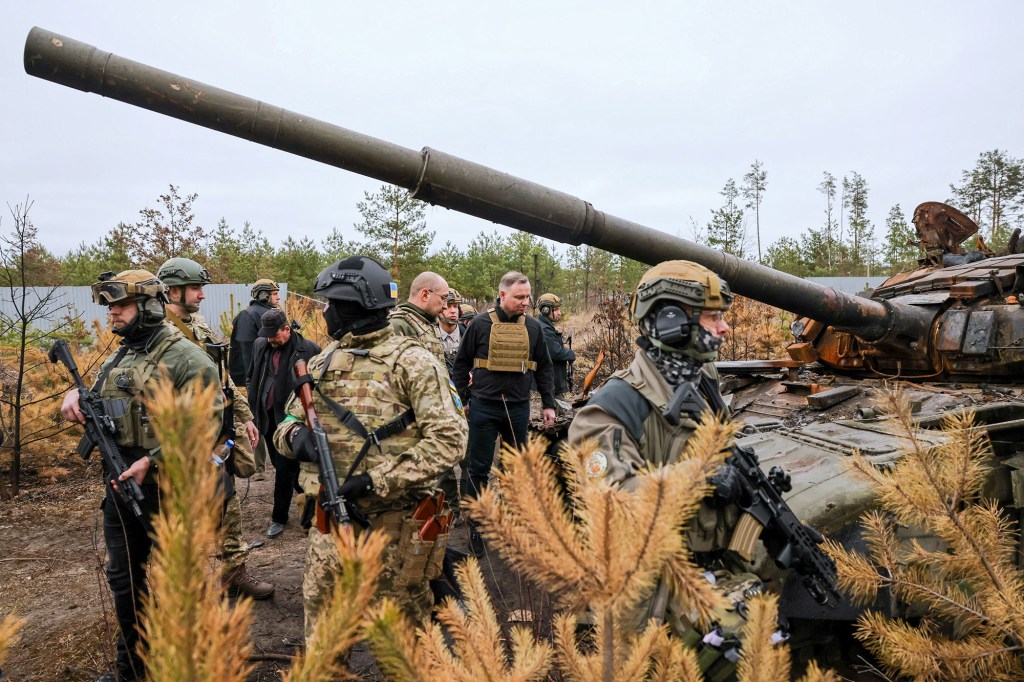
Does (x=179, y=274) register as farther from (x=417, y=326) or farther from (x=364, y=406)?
(x=364, y=406)

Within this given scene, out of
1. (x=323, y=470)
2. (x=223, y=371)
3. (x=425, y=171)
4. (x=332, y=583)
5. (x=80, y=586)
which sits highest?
(x=425, y=171)

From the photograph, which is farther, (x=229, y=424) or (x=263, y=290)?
(x=263, y=290)

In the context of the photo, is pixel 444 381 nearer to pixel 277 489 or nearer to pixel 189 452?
pixel 189 452

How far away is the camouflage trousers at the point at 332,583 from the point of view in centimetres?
288

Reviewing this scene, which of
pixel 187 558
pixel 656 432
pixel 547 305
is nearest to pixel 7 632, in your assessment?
pixel 187 558

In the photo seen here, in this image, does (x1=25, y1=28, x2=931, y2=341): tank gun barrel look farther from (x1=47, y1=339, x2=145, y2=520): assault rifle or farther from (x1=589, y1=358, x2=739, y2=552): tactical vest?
(x1=589, y1=358, x2=739, y2=552): tactical vest

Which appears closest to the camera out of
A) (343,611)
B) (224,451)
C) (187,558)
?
(187,558)

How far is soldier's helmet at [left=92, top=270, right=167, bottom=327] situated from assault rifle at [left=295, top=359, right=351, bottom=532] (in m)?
1.15

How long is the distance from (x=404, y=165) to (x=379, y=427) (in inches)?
51.4

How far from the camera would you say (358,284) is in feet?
9.94

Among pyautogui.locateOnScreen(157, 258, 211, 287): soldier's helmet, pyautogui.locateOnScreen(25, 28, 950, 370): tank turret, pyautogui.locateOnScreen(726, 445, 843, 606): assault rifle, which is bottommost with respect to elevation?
pyautogui.locateOnScreen(726, 445, 843, 606): assault rifle

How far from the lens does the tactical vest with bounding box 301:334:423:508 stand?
9.78ft

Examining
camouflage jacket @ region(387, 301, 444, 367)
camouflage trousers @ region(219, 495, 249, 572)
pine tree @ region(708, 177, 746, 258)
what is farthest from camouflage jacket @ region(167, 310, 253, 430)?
pine tree @ region(708, 177, 746, 258)

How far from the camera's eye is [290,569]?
5090 millimetres
